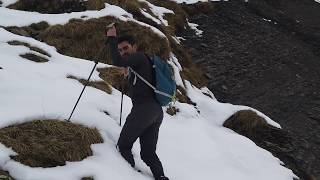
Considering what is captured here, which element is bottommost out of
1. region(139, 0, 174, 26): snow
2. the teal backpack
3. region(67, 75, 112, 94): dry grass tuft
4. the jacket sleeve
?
region(139, 0, 174, 26): snow

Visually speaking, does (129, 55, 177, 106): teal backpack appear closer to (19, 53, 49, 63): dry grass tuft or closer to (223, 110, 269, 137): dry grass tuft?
(19, 53, 49, 63): dry grass tuft

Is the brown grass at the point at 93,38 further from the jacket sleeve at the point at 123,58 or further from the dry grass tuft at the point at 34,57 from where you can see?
the jacket sleeve at the point at 123,58

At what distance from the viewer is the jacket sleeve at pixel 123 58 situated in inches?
325

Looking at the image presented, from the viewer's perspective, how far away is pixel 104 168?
8.44 metres

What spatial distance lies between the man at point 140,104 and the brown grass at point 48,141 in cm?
72

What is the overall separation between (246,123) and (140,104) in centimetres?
770

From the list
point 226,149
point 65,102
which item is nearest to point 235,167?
point 226,149

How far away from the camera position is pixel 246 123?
51.4 ft

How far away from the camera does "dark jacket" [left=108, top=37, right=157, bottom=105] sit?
830cm

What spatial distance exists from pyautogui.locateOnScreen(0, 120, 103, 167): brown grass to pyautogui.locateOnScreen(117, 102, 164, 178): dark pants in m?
0.70

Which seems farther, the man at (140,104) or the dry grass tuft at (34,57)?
the dry grass tuft at (34,57)

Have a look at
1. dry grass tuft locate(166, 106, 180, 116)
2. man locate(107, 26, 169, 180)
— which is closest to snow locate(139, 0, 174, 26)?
dry grass tuft locate(166, 106, 180, 116)

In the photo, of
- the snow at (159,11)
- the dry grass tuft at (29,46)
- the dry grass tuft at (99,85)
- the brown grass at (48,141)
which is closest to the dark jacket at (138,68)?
the brown grass at (48,141)

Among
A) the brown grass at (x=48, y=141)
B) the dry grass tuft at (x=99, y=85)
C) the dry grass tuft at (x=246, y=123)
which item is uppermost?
the brown grass at (x=48, y=141)
